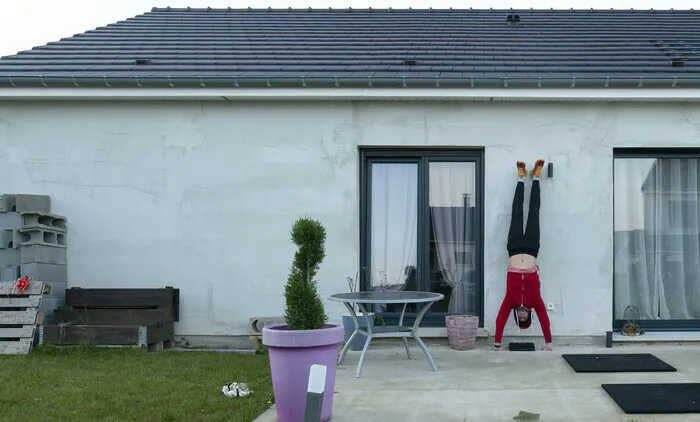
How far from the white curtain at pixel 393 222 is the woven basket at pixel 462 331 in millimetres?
901

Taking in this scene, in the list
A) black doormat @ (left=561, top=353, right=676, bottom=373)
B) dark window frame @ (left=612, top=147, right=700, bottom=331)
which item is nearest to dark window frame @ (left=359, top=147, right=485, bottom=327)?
black doormat @ (left=561, top=353, right=676, bottom=373)

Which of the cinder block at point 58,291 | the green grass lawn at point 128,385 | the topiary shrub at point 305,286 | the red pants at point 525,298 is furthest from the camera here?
the cinder block at point 58,291

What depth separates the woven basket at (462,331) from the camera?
685 centimetres

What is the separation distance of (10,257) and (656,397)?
625 centimetres

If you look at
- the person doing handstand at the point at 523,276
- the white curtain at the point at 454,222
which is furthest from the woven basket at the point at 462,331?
the white curtain at the point at 454,222

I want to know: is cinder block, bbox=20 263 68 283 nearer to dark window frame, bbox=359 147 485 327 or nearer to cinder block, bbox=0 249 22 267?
cinder block, bbox=0 249 22 267

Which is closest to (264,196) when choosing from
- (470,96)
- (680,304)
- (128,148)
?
(128,148)

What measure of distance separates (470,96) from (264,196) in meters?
2.51

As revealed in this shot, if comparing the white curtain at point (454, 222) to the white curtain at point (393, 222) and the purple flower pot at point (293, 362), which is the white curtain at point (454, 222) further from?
the purple flower pot at point (293, 362)

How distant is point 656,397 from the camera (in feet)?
15.4

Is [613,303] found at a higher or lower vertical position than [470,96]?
lower

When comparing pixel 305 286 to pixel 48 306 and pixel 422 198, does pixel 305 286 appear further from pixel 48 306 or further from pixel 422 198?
pixel 48 306

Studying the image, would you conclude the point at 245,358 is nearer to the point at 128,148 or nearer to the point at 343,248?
the point at 343,248

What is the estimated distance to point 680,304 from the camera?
24.4 feet
